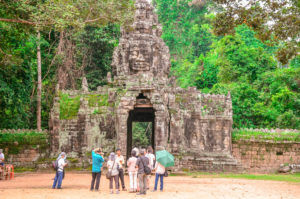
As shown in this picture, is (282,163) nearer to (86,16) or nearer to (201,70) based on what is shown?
(86,16)

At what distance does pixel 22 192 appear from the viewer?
14.0m

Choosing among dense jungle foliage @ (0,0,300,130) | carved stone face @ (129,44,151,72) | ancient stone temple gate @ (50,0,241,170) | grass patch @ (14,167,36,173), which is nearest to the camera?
ancient stone temple gate @ (50,0,241,170)

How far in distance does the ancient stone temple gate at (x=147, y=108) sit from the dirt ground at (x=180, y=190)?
3.03 meters

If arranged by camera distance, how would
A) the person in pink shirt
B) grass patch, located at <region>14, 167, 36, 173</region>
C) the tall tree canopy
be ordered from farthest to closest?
grass patch, located at <region>14, 167, 36, 173</region> → the tall tree canopy → the person in pink shirt

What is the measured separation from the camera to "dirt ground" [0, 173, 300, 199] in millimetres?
13344

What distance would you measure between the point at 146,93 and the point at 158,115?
1.24m

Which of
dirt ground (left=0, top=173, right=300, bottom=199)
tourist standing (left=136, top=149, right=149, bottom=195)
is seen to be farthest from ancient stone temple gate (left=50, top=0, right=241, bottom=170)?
Answer: tourist standing (left=136, top=149, right=149, bottom=195)

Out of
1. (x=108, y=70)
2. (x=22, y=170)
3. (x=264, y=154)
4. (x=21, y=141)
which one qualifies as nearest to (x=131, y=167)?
(x=22, y=170)

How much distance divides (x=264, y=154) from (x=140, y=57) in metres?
8.92

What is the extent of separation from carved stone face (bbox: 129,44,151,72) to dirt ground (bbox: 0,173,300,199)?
6.39m

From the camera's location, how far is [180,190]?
15.1 metres

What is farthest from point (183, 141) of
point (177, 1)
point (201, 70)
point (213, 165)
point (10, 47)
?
point (177, 1)

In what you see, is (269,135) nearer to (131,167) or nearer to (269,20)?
(269,20)

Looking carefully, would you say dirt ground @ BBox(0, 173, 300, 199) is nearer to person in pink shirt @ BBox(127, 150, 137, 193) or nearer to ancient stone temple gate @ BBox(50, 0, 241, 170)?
person in pink shirt @ BBox(127, 150, 137, 193)
